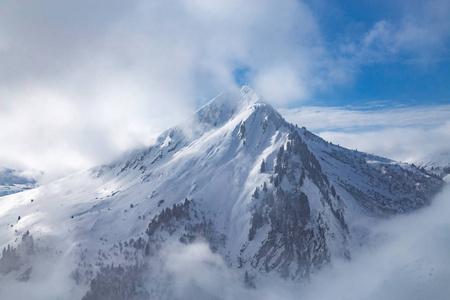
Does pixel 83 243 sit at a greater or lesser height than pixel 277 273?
greater

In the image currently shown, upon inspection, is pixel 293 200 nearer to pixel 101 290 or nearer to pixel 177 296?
pixel 177 296

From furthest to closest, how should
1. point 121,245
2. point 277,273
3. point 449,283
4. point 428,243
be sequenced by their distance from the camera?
point 121,245 → point 277,273 → point 428,243 → point 449,283

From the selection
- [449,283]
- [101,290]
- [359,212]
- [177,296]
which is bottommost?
[449,283]

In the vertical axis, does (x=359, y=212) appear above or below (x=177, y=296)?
above

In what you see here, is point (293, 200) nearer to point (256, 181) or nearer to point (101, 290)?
point (256, 181)

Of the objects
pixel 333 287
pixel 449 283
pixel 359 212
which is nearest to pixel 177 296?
pixel 333 287

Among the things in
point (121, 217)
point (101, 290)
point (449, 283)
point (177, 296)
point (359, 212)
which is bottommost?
point (449, 283)

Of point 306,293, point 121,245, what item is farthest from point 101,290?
point 306,293

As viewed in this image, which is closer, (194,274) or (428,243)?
(428,243)

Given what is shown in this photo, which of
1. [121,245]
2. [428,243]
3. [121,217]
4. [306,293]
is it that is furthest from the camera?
[121,217]
